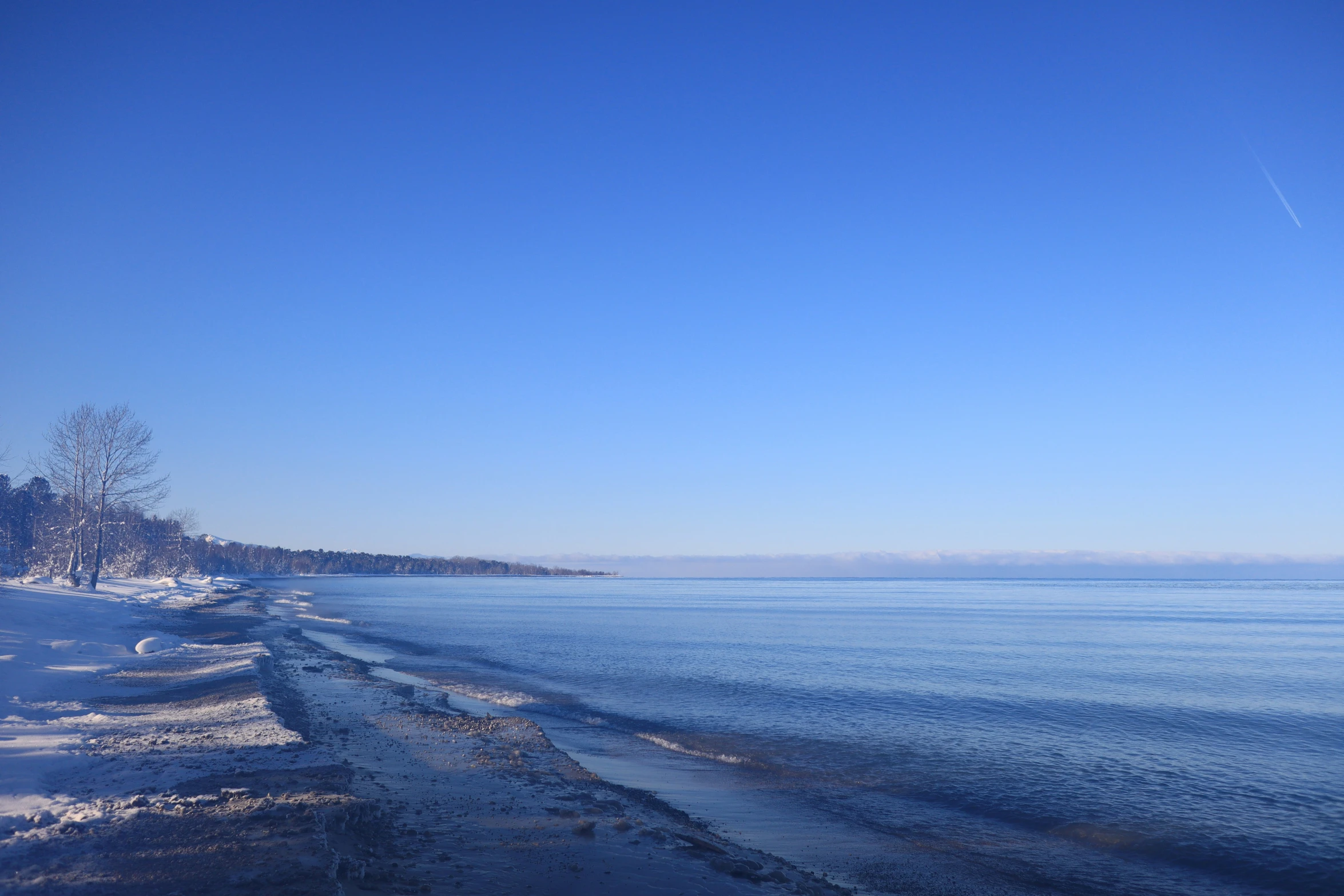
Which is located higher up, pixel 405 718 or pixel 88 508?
pixel 88 508

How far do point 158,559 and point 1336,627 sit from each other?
6462 inches

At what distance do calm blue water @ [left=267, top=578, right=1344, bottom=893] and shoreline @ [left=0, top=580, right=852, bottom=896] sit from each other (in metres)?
2.27

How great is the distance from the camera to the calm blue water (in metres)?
13.1

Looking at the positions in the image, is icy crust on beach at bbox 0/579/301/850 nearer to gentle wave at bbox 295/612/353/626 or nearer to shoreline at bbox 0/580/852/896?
shoreline at bbox 0/580/852/896

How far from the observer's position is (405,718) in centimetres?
2111

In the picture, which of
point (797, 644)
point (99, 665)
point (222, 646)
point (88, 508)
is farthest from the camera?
point (88, 508)

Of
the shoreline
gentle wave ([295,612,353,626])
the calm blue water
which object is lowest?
gentle wave ([295,612,353,626])

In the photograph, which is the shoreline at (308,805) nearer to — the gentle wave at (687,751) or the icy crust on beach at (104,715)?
the icy crust on beach at (104,715)

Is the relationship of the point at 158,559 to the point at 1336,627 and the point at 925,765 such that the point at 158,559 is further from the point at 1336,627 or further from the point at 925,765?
the point at 1336,627

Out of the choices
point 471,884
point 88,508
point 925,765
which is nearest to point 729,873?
point 471,884

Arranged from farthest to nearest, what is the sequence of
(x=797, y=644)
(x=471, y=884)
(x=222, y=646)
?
(x=797, y=644) → (x=222, y=646) → (x=471, y=884)

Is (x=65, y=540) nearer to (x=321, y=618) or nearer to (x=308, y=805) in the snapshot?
(x=321, y=618)

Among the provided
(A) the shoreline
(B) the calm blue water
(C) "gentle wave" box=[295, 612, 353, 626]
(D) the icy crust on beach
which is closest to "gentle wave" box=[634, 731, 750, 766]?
(B) the calm blue water

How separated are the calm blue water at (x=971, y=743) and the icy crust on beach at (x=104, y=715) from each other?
337 inches
